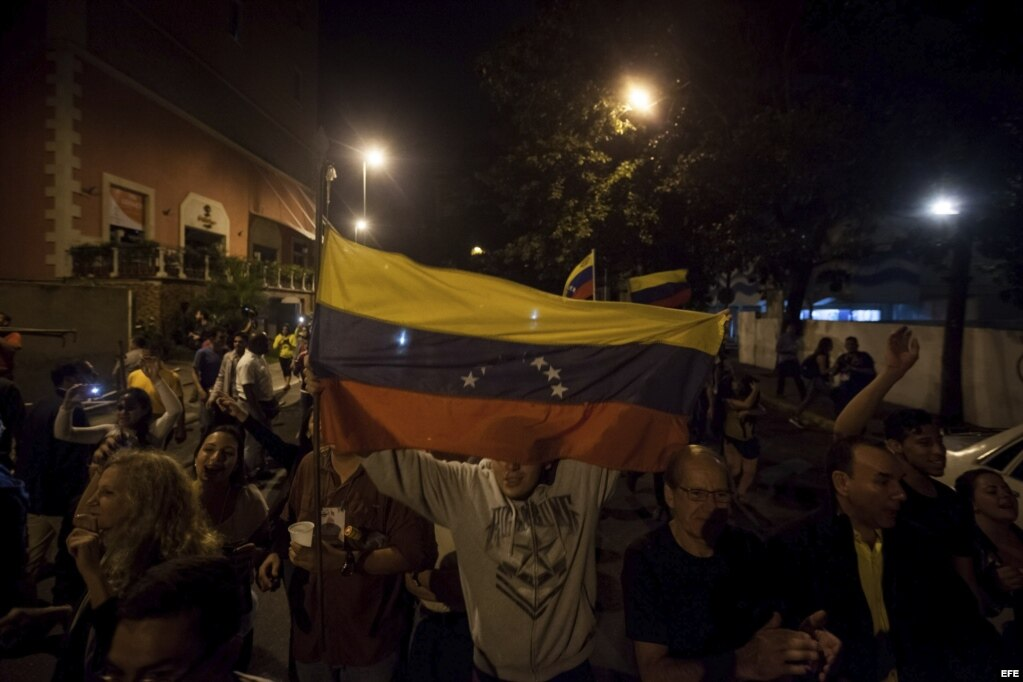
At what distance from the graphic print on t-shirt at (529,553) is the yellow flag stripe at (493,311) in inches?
38.5

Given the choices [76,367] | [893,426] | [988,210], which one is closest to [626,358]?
[893,426]

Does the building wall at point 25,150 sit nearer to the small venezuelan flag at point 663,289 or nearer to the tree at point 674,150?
the tree at point 674,150

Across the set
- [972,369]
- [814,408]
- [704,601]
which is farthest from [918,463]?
[972,369]

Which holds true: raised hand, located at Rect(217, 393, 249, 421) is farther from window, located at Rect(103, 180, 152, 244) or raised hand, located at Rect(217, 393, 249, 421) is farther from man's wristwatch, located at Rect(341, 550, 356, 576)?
window, located at Rect(103, 180, 152, 244)

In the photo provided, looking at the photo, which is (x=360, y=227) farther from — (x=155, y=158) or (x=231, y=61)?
(x=155, y=158)

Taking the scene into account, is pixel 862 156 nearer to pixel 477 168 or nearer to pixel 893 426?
pixel 893 426

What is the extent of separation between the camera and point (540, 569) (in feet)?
7.78

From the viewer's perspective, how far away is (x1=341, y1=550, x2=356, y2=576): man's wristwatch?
255 cm

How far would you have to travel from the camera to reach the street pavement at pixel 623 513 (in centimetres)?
385

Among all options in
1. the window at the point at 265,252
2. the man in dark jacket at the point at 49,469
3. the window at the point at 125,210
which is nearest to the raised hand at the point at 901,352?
the man in dark jacket at the point at 49,469

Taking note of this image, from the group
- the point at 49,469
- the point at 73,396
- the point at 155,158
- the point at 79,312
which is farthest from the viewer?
the point at 155,158

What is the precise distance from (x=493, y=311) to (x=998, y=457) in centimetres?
456

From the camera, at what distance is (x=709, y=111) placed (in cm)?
1404

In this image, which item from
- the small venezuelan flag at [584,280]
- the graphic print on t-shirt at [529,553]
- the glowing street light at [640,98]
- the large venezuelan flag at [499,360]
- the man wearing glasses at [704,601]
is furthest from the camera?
the glowing street light at [640,98]
